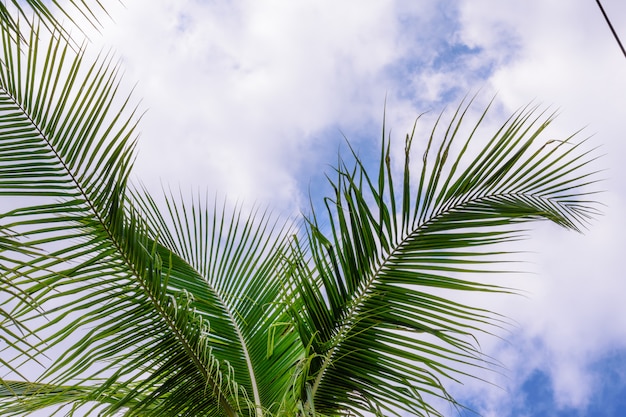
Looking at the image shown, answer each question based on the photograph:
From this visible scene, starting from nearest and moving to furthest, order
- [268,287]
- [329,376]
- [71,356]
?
[71,356], [329,376], [268,287]

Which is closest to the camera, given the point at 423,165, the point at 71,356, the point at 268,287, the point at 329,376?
the point at 71,356

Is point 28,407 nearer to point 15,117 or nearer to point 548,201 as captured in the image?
point 15,117

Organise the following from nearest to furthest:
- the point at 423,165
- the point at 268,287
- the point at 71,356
→ 1. the point at 71,356
2. the point at 423,165
3. the point at 268,287

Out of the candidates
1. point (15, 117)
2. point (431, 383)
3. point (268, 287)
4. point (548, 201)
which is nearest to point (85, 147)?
point (15, 117)

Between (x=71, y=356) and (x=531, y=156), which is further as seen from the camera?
(x=531, y=156)

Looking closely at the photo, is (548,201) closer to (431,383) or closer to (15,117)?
(431,383)

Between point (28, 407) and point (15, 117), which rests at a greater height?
point (15, 117)

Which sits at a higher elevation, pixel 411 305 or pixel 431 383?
pixel 411 305

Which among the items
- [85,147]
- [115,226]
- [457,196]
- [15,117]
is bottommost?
[457,196]

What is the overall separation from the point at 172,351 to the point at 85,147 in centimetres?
83

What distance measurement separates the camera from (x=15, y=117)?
97.8 inches

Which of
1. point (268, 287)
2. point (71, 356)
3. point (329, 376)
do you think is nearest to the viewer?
point (71, 356)

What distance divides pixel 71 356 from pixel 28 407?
607 millimetres

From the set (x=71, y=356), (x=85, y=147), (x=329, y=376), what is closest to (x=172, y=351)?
(x=71, y=356)
